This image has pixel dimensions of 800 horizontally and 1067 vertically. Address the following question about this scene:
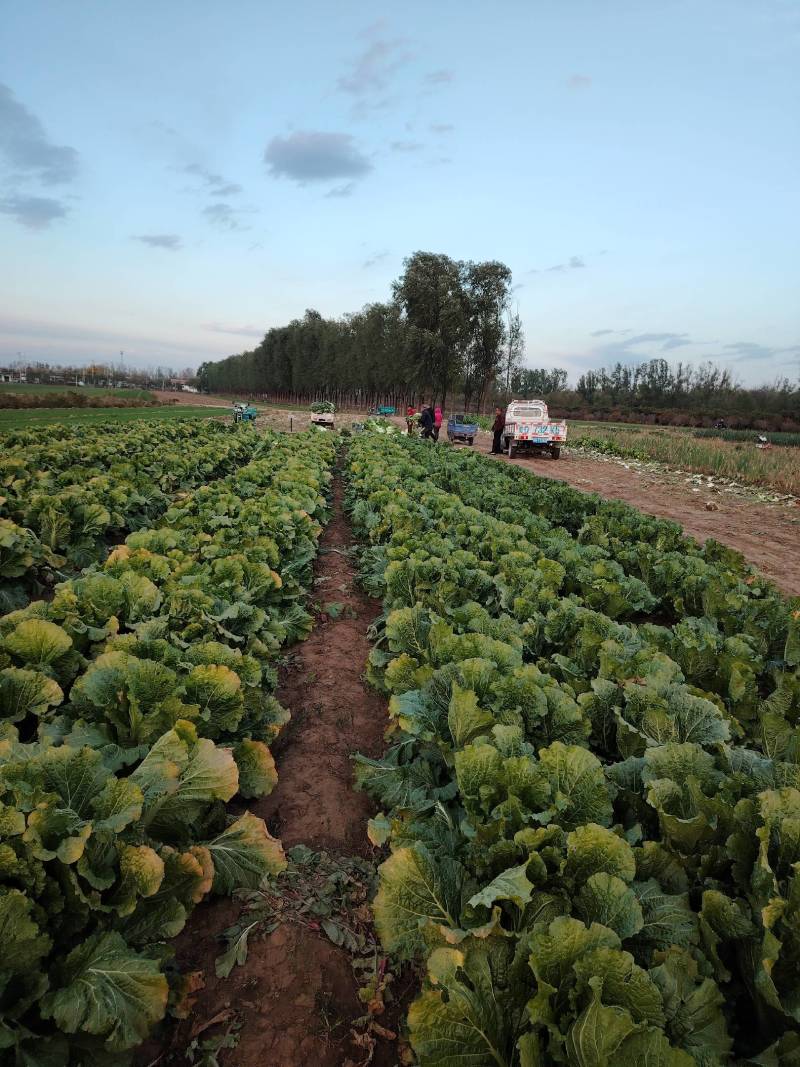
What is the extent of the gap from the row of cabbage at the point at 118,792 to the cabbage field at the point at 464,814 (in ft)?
0.04

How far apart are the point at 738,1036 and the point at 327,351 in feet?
264

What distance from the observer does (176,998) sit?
2.21 m

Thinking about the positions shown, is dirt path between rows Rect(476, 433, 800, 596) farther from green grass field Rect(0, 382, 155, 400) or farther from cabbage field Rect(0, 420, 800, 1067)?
green grass field Rect(0, 382, 155, 400)

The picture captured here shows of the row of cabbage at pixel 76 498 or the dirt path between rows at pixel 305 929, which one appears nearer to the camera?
the dirt path between rows at pixel 305 929

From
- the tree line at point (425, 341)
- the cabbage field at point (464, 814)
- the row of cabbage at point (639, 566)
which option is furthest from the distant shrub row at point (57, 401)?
the cabbage field at point (464, 814)

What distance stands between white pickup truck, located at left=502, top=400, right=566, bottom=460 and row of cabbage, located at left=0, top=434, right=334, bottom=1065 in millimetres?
19341

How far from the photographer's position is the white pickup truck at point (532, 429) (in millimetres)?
22375

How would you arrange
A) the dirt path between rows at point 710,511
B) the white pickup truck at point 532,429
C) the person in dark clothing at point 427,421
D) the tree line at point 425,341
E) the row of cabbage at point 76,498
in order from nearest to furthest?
the row of cabbage at point 76,498 < the dirt path between rows at point 710,511 < the white pickup truck at point 532,429 < the person in dark clothing at point 427,421 < the tree line at point 425,341

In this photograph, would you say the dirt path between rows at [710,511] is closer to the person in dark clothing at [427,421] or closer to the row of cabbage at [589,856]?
the person in dark clothing at [427,421]

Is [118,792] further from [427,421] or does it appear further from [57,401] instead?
[57,401]

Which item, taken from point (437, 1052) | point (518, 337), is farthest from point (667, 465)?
point (518, 337)

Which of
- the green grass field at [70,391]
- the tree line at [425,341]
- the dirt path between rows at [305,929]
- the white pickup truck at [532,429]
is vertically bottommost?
the dirt path between rows at [305,929]

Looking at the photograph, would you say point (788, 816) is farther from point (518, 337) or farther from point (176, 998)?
point (518, 337)

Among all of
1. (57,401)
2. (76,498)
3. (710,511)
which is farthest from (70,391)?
(710,511)
